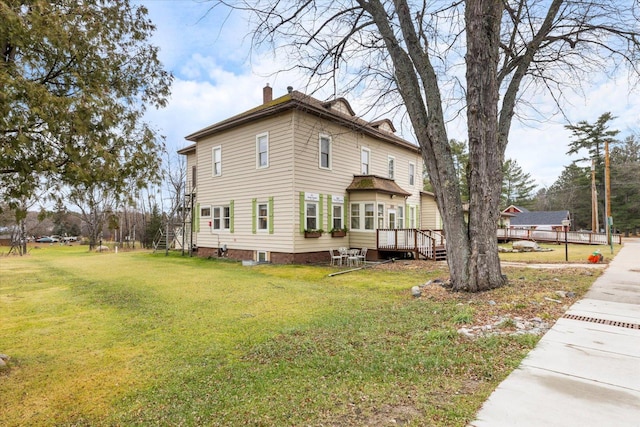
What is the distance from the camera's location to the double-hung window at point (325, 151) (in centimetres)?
1515

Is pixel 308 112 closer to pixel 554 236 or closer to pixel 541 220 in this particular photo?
pixel 554 236

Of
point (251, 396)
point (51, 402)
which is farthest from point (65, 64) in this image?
point (251, 396)

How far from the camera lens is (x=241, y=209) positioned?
16172 mm

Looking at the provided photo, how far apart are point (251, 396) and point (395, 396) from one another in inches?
52.3

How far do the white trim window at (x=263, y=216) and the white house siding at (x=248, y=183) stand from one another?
8.8 inches

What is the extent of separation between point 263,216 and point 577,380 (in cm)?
1318

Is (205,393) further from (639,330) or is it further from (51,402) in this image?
(639,330)

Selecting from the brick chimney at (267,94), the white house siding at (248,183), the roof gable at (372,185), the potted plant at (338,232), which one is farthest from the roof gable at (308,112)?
the potted plant at (338,232)

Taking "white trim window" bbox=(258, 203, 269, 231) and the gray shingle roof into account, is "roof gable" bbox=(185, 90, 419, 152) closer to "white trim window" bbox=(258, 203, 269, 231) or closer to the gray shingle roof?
"white trim window" bbox=(258, 203, 269, 231)

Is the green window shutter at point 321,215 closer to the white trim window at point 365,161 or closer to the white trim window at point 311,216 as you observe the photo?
the white trim window at point 311,216

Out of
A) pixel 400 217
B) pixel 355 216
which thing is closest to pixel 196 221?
pixel 355 216

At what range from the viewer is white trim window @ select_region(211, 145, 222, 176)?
1734 centimetres

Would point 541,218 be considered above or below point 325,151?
below

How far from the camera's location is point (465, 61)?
24.7 feet
